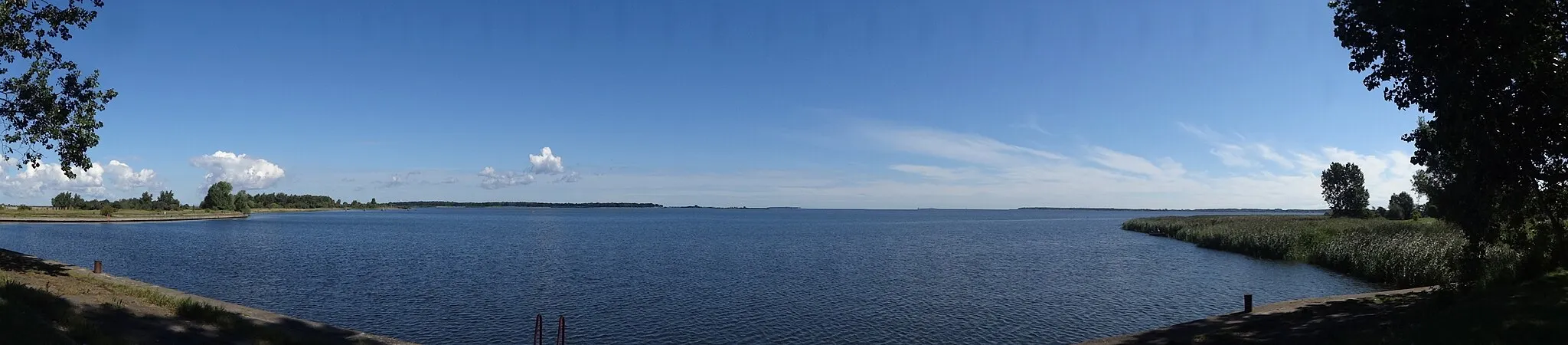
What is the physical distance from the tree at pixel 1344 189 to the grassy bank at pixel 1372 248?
258 ft

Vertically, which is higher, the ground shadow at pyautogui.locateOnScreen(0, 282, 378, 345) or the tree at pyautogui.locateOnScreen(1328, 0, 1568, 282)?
the tree at pyautogui.locateOnScreen(1328, 0, 1568, 282)

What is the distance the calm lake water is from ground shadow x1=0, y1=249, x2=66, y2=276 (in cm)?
532

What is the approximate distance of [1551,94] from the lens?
59.2ft

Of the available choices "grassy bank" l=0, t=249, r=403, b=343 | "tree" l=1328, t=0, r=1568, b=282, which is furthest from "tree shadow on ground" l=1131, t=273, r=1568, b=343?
"grassy bank" l=0, t=249, r=403, b=343

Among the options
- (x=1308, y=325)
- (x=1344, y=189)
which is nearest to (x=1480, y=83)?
(x=1308, y=325)

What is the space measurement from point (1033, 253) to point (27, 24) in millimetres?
68476

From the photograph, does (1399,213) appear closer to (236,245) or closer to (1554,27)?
(1554,27)

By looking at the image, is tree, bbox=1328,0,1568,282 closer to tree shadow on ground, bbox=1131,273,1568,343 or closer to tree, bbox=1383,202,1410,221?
tree shadow on ground, bbox=1131,273,1568,343

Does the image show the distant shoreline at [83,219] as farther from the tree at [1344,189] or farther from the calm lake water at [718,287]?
the tree at [1344,189]

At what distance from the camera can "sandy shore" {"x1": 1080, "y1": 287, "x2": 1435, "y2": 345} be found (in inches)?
871

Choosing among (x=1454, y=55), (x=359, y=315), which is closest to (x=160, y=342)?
(x=359, y=315)

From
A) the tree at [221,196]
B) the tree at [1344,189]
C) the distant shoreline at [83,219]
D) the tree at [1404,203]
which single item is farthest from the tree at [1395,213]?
the tree at [221,196]

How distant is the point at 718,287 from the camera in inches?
1623

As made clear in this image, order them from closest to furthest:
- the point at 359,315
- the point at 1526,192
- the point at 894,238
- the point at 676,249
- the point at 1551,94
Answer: the point at 1551,94 → the point at 1526,192 → the point at 359,315 → the point at 676,249 → the point at 894,238
